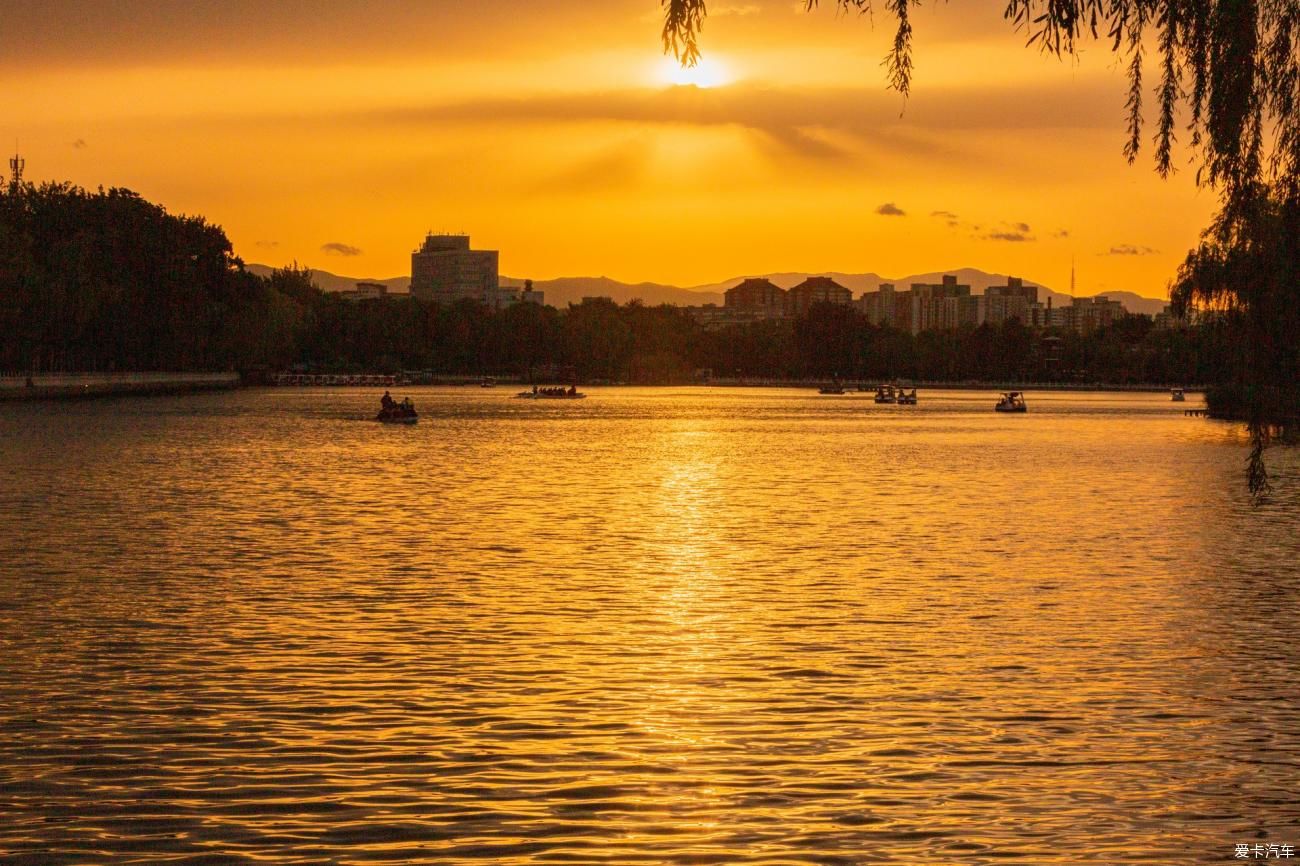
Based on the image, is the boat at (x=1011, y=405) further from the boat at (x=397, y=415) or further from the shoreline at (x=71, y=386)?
the shoreline at (x=71, y=386)

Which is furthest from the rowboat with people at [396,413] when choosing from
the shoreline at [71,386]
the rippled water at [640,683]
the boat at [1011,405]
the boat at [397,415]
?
the boat at [1011,405]

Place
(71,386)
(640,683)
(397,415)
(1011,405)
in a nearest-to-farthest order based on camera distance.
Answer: (640,683)
(397,415)
(71,386)
(1011,405)

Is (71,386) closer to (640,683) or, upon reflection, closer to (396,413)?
(396,413)

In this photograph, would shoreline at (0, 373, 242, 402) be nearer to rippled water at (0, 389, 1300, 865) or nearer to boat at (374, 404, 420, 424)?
Answer: boat at (374, 404, 420, 424)

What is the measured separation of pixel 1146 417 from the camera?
178875 mm

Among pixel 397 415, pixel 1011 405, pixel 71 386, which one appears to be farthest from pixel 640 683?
pixel 1011 405

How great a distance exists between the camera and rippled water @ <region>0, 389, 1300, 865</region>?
14664mm

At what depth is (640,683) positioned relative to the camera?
21.4 m

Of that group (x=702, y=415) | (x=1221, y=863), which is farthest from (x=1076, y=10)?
(x=702, y=415)

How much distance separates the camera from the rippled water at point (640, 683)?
14664 mm

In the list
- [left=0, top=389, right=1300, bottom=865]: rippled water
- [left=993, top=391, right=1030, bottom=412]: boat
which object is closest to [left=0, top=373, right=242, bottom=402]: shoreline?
[left=993, top=391, right=1030, bottom=412]: boat

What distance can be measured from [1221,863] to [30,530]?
33963mm

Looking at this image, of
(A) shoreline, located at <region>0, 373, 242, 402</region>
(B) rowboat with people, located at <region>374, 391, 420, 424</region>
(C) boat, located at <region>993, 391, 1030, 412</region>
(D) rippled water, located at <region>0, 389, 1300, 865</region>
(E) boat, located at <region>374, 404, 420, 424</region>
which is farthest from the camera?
(C) boat, located at <region>993, 391, 1030, 412</region>

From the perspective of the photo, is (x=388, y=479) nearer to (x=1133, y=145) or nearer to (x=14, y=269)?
(x=1133, y=145)
